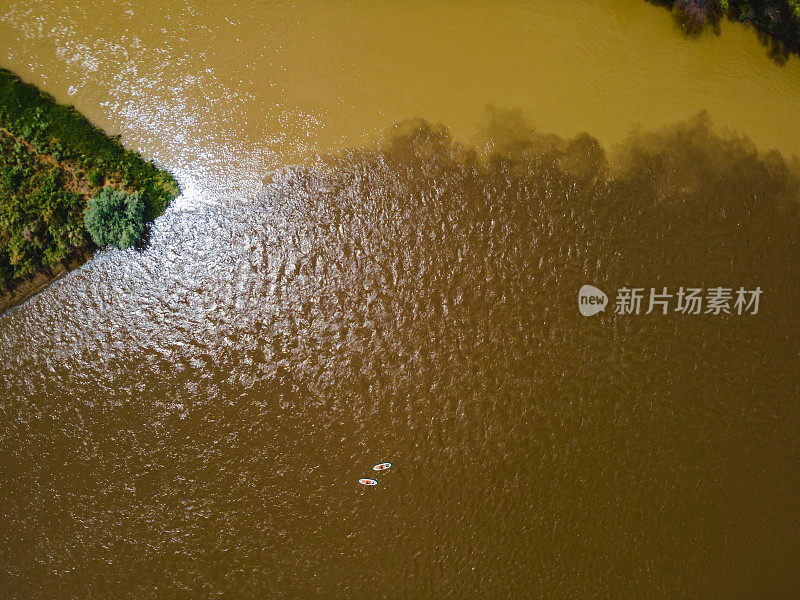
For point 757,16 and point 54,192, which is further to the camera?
point 757,16

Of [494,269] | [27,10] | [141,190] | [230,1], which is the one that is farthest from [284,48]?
[494,269]

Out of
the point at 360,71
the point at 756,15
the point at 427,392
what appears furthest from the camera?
the point at 756,15

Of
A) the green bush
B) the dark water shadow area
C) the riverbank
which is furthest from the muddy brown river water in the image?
the riverbank

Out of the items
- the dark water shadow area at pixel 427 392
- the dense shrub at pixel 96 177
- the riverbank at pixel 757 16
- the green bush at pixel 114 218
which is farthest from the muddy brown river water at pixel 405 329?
the riverbank at pixel 757 16

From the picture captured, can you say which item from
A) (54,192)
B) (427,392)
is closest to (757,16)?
(427,392)

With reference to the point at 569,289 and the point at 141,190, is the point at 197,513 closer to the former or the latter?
the point at 141,190

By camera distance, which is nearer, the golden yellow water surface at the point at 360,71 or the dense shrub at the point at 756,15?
the golden yellow water surface at the point at 360,71
